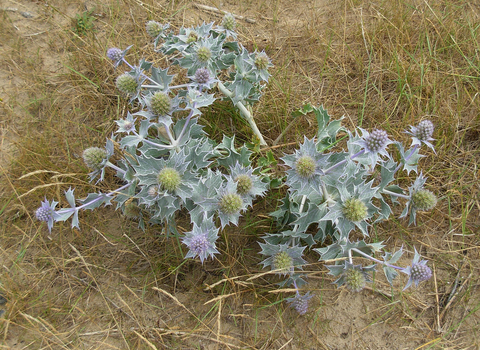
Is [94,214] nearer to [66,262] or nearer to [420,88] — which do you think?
[66,262]

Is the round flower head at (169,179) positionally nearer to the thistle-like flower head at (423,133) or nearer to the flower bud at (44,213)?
the flower bud at (44,213)

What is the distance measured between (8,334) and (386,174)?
11.0 feet

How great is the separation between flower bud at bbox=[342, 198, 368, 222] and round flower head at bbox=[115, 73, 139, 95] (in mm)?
1833

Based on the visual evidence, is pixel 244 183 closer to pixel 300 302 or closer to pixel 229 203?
pixel 229 203

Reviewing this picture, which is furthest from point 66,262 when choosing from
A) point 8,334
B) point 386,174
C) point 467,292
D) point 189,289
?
point 467,292

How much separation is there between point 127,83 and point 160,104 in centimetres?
42

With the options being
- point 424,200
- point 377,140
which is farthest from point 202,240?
point 424,200

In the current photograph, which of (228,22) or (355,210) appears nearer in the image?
(355,210)

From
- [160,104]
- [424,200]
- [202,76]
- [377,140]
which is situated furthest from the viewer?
[202,76]

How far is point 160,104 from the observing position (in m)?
2.35

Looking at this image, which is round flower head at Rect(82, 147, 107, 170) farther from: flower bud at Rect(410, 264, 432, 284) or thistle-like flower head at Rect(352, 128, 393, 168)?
flower bud at Rect(410, 264, 432, 284)

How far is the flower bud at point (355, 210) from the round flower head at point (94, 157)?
5.81 feet

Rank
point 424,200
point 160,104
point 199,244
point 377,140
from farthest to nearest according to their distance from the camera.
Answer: point 160,104 → point 424,200 → point 199,244 → point 377,140

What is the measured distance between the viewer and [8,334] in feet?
9.01
